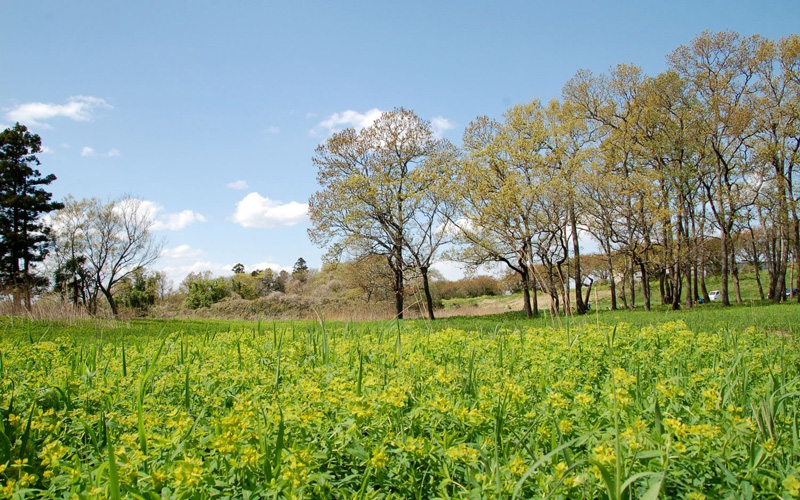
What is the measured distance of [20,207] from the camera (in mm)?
27297

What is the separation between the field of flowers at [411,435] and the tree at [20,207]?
30463 mm

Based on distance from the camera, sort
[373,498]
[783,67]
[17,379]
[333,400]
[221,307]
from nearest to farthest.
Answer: [373,498], [333,400], [17,379], [783,67], [221,307]

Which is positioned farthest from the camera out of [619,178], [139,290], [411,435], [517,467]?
[139,290]

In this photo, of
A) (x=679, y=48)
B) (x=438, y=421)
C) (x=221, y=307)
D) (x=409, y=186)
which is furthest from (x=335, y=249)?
(x=438, y=421)

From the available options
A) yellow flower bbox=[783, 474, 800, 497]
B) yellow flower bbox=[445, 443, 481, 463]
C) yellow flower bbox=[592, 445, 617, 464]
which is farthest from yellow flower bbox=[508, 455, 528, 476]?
yellow flower bbox=[783, 474, 800, 497]

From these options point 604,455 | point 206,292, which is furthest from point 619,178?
point 206,292

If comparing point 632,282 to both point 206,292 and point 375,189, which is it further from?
point 206,292

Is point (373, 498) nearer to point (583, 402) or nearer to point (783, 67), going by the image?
point (583, 402)

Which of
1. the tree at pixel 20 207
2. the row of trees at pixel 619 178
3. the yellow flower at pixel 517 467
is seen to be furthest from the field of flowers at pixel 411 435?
the tree at pixel 20 207

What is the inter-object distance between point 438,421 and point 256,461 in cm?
85

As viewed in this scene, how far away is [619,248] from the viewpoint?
2391cm

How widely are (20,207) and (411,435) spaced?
1361 inches

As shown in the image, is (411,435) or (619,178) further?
(619,178)

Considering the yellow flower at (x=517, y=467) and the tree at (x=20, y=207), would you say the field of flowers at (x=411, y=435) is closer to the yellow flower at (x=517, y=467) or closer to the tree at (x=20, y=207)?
the yellow flower at (x=517, y=467)
